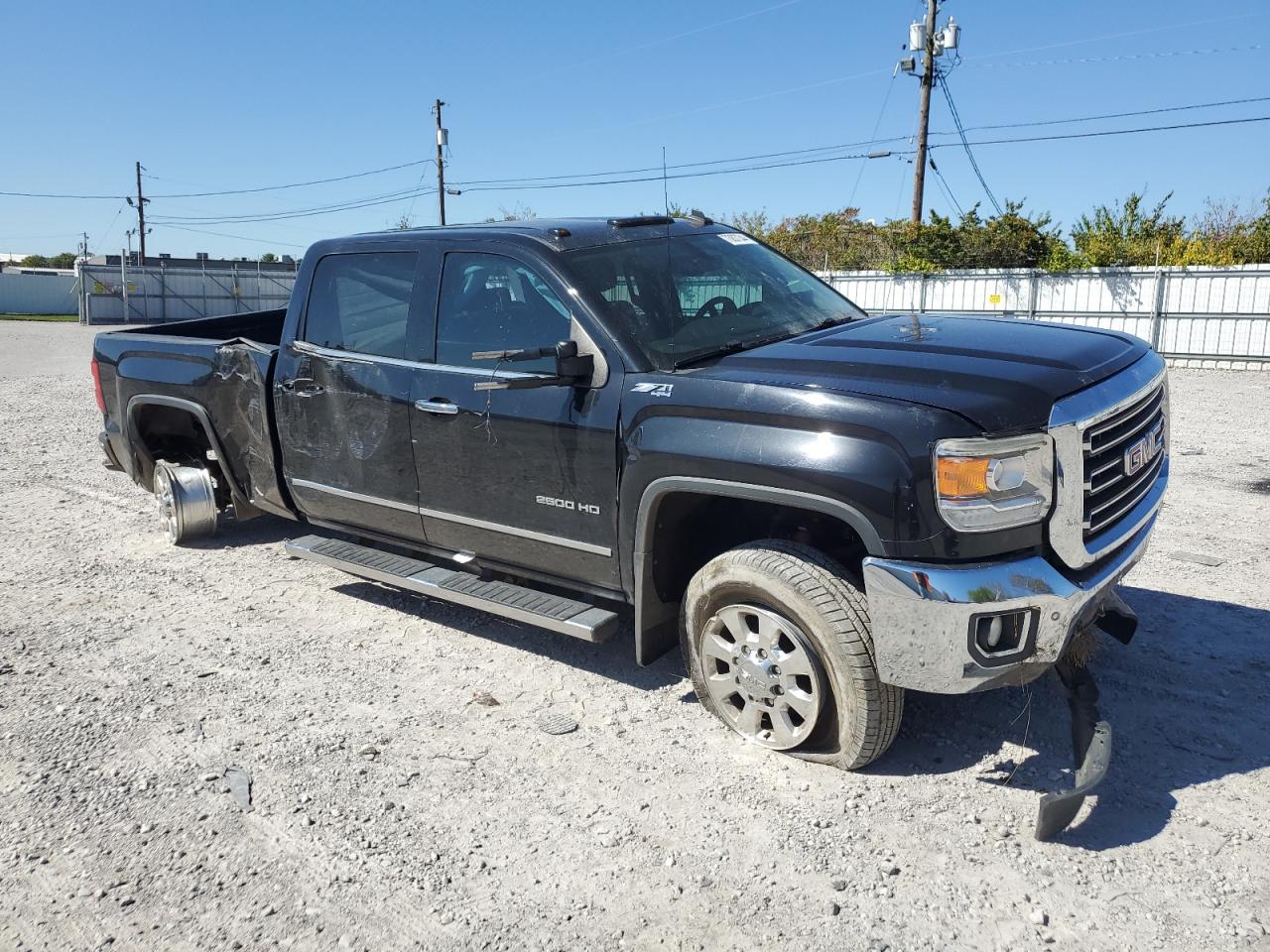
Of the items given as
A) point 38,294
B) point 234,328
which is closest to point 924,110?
point 234,328

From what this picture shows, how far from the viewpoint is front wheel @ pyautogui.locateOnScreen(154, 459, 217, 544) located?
6.32 m

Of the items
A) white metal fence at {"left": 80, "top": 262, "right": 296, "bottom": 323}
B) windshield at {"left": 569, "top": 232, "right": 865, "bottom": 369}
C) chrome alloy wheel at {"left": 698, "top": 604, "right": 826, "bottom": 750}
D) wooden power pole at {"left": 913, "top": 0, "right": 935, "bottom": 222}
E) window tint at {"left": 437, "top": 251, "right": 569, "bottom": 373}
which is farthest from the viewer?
white metal fence at {"left": 80, "top": 262, "right": 296, "bottom": 323}

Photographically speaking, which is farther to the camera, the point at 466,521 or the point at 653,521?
the point at 466,521

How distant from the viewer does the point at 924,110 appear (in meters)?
27.6

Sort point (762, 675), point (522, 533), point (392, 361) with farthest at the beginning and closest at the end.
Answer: point (392, 361) < point (522, 533) < point (762, 675)

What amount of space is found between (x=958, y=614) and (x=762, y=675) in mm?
843

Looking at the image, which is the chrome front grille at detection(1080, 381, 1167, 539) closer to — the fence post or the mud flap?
the mud flap

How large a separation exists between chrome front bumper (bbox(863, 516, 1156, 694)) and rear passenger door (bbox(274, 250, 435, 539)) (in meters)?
2.43

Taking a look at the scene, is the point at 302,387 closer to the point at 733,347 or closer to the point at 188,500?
the point at 188,500

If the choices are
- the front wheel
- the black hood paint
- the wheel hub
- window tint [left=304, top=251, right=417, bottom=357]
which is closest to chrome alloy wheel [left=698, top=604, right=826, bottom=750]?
the wheel hub

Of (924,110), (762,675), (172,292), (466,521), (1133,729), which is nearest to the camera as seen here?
(762,675)

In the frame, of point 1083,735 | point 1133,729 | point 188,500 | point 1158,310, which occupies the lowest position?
point 1133,729

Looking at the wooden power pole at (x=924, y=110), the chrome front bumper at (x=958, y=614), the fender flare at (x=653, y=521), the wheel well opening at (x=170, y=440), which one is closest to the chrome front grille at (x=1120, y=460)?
the chrome front bumper at (x=958, y=614)

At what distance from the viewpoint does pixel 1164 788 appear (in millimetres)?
3238
